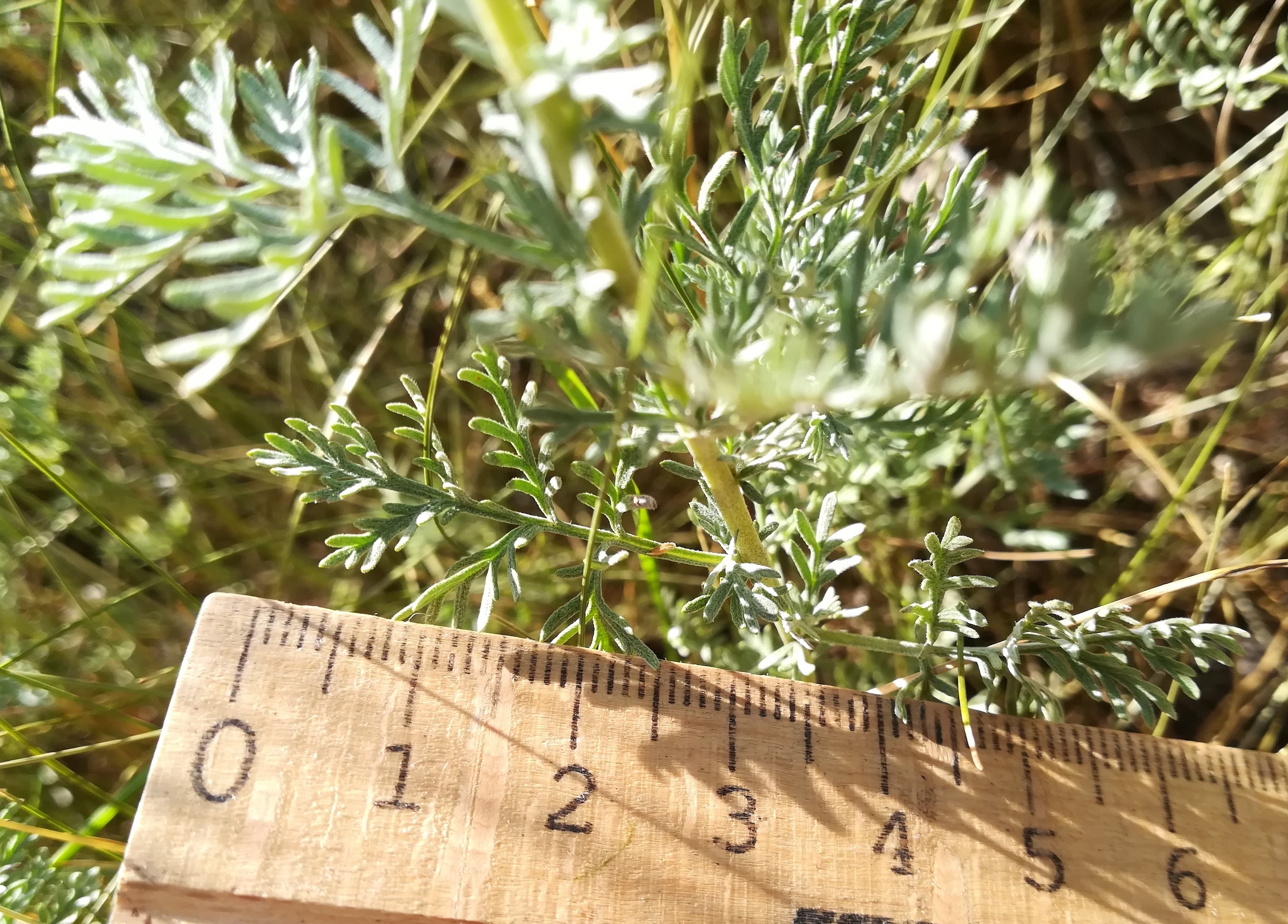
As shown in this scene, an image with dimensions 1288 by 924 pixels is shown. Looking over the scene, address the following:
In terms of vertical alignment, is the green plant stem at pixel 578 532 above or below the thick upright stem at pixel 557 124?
below

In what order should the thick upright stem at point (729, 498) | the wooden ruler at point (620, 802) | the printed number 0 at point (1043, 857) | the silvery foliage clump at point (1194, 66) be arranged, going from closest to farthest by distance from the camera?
the thick upright stem at point (729, 498), the wooden ruler at point (620, 802), the printed number 0 at point (1043, 857), the silvery foliage clump at point (1194, 66)

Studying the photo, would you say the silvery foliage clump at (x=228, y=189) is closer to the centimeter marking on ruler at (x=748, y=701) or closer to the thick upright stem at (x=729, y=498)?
the thick upright stem at (x=729, y=498)

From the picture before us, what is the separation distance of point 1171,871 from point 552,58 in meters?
1.68

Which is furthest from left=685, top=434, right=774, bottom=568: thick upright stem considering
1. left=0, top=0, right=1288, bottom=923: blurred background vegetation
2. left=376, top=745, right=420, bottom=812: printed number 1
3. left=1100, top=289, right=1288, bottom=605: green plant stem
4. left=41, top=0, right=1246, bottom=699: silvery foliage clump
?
left=1100, top=289, right=1288, bottom=605: green plant stem

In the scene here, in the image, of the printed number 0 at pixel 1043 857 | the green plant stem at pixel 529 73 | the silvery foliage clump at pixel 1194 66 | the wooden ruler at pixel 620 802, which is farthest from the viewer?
the silvery foliage clump at pixel 1194 66

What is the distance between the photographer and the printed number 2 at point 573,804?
1.46 m

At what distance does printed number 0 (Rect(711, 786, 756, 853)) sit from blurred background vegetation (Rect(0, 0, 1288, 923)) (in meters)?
0.29

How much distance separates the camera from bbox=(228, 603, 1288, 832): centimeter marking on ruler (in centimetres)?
156

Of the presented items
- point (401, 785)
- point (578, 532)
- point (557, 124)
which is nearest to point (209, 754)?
point (401, 785)

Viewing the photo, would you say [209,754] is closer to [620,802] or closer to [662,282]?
[620,802]

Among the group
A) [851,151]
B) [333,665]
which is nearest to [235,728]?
[333,665]

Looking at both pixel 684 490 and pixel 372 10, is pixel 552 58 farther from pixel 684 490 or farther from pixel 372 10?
pixel 372 10

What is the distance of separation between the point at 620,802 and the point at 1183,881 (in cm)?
101

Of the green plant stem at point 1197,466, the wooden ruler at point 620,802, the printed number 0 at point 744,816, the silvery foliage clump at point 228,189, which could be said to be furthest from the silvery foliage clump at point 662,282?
the green plant stem at point 1197,466
